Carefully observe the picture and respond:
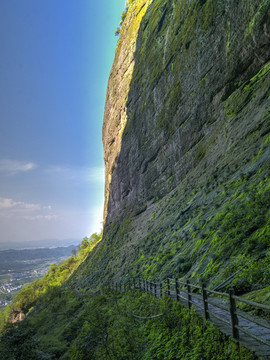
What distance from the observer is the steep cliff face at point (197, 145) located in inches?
447

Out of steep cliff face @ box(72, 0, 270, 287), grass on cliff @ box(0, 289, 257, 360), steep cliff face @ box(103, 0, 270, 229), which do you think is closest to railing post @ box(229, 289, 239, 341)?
grass on cliff @ box(0, 289, 257, 360)

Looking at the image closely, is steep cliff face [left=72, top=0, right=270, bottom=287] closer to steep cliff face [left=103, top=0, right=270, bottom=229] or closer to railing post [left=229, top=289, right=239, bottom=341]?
steep cliff face [left=103, top=0, right=270, bottom=229]

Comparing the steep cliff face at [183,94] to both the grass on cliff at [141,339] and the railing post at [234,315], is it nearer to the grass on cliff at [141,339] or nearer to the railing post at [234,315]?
the grass on cliff at [141,339]

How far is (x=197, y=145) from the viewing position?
899 inches

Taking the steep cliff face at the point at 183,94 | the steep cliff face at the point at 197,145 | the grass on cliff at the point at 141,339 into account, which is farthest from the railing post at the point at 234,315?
the steep cliff face at the point at 183,94

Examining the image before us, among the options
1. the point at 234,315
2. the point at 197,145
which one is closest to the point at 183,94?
the point at 197,145

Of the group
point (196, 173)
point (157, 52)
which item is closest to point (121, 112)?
point (157, 52)

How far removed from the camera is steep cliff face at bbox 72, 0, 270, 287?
1134 cm

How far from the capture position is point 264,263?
7.30m

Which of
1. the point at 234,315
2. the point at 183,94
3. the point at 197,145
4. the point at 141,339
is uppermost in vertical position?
the point at 183,94

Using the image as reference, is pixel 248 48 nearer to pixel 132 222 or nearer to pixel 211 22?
pixel 211 22

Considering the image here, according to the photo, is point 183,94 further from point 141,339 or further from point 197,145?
point 141,339

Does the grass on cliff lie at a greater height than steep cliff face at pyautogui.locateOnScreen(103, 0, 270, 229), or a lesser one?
lesser

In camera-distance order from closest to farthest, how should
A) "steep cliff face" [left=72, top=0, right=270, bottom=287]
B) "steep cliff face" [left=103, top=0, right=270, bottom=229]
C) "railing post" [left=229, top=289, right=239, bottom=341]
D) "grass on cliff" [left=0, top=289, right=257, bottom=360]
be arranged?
"railing post" [left=229, top=289, right=239, bottom=341]
"grass on cliff" [left=0, top=289, right=257, bottom=360]
"steep cliff face" [left=72, top=0, right=270, bottom=287]
"steep cliff face" [left=103, top=0, right=270, bottom=229]
